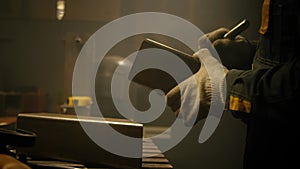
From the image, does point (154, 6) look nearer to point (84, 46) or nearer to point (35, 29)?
point (84, 46)

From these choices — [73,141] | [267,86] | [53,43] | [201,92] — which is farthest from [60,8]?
[267,86]

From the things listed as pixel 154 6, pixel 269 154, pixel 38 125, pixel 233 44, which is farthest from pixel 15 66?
pixel 269 154

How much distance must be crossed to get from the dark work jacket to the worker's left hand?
2cm

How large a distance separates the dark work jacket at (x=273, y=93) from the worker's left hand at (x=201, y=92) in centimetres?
2

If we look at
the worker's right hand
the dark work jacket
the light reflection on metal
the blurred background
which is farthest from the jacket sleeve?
the light reflection on metal

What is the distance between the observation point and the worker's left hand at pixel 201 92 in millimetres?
612

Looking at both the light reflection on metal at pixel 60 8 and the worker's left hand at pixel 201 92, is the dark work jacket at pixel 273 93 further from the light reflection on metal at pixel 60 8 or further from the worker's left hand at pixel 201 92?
the light reflection on metal at pixel 60 8

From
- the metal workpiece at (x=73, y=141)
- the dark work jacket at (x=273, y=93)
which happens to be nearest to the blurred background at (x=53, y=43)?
the metal workpiece at (x=73, y=141)

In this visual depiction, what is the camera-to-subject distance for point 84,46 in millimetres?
1464

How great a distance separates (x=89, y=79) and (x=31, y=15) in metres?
0.41

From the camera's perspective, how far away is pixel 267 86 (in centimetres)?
51

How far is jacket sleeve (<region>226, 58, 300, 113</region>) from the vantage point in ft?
1.61

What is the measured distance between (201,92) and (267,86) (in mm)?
143

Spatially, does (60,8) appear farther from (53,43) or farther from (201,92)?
(201,92)
